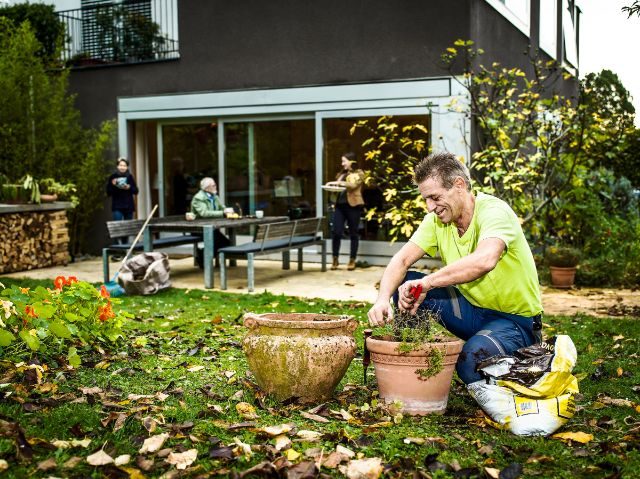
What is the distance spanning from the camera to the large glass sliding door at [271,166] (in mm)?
12930

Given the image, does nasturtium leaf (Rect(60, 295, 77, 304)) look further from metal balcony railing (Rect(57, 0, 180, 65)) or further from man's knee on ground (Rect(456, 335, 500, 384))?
metal balcony railing (Rect(57, 0, 180, 65))

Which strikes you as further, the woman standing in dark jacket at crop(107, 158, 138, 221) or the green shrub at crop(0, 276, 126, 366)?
the woman standing in dark jacket at crop(107, 158, 138, 221)

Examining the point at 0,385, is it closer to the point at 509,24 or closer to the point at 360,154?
the point at 360,154

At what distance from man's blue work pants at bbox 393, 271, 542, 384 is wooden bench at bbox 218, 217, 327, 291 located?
494cm

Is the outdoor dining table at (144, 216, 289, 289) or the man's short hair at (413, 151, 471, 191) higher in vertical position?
the man's short hair at (413, 151, 471, 191)

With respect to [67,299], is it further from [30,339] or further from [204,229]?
[204,229]

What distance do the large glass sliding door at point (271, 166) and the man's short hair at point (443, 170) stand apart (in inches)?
338

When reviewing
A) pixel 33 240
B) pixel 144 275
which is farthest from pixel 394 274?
pixel 33 240

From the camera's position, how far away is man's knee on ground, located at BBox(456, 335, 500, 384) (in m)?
4.15

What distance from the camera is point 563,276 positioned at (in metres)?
9.47

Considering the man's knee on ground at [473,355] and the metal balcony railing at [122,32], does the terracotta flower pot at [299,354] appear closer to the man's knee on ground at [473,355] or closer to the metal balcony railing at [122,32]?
the man's knee on ground at [473,355]

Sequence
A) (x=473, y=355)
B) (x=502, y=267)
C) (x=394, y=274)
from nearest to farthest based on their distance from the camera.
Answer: (x=473, y=355), (x=502, y=267), (x=394, y=274)

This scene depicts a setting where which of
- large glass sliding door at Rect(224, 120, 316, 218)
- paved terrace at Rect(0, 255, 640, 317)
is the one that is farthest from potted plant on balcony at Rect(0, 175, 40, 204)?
large glass sliding door at Rect(224, 120, 316, 218)

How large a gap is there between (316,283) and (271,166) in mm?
3663
